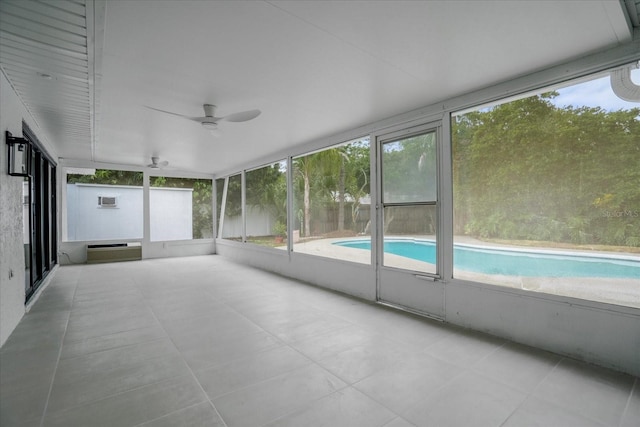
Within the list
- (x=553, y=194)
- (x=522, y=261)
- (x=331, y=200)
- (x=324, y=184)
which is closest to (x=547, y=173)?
(x=553, y=194)

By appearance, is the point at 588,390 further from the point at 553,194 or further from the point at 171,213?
the point at 171,213

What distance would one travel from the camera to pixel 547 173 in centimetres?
302

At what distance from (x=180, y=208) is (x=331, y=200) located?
5.66 metres

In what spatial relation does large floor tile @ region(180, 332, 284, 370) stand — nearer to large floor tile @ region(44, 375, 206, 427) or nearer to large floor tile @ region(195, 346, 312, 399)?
large floor tile @ region(195, 346, 312, 399)

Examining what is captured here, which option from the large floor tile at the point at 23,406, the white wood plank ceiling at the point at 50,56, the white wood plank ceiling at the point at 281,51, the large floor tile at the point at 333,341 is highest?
the white wood plank ceiling at the point at 50,56

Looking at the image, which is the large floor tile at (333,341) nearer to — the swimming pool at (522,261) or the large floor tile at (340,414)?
the large floor tile at (340,414)

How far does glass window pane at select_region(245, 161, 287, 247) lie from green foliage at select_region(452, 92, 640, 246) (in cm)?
404

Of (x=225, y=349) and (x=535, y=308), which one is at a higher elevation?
(x=535, y=308)

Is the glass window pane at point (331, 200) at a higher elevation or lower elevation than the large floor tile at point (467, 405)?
higher

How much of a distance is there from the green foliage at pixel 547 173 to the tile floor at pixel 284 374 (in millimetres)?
1196

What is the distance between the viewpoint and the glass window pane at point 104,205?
27.3ft

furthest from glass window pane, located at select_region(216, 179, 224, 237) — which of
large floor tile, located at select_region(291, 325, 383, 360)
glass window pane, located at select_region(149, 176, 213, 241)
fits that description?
large floor tile, located at select_region(291, 325, 383, 360)

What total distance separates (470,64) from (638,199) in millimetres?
1736

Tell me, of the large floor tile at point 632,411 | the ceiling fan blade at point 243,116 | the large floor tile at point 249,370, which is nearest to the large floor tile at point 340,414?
the large floor tile at point 249,370
